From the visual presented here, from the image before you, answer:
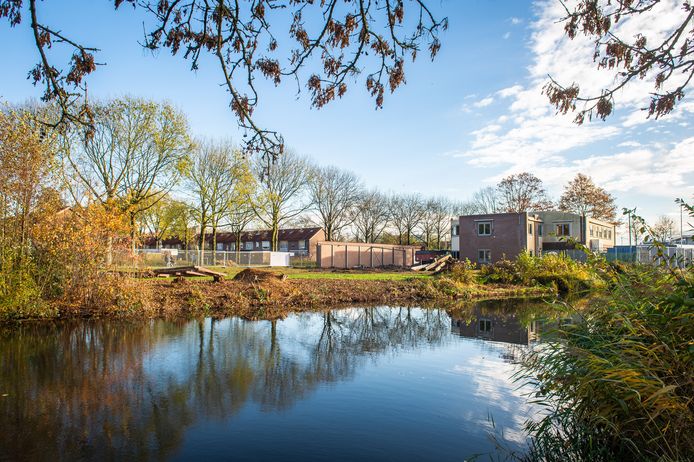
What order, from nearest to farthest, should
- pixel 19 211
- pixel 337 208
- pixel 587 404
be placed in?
pixel 587 404
pixel 19 211
pixel 337 208

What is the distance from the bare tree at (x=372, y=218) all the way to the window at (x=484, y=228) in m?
17.8

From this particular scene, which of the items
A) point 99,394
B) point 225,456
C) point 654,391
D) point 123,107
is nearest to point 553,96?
point 654,391

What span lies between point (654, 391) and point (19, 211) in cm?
1460

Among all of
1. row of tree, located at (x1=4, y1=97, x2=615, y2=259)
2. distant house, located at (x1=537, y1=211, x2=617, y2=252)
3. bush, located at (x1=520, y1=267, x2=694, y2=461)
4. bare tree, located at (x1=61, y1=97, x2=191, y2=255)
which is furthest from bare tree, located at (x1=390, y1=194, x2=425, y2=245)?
bush, located at (x1=520, y1=267, x2=694, y2=461)

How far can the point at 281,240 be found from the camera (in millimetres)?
64688

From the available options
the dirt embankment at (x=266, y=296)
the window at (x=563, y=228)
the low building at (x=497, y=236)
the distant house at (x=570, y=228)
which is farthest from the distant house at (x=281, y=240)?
the dirt embankment at (x=266, y=296)

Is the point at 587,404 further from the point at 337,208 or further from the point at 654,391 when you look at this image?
the point at 337,208

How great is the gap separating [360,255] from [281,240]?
69.0ft

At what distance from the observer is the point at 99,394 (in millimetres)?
6980

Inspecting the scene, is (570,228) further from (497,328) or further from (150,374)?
(150,374)

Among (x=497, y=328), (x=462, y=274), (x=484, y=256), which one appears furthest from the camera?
(x=484, y=256)

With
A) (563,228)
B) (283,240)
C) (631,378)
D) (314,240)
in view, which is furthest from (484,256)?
(631,378)

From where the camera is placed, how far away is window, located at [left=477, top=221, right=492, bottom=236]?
139 ft

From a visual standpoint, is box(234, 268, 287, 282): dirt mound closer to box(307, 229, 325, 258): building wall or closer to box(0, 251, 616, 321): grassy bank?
box(0, 251, 616, 321): grassy bank
